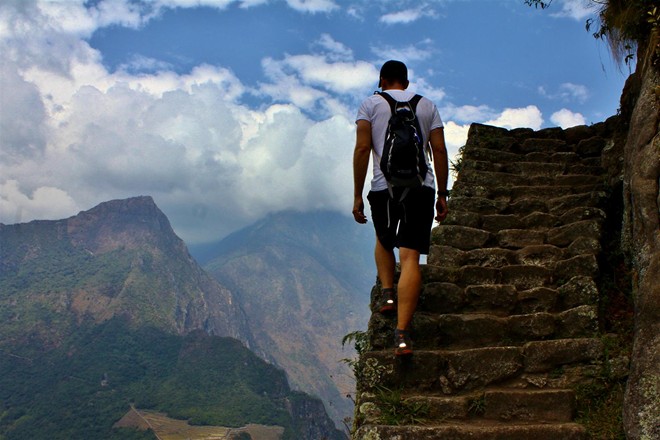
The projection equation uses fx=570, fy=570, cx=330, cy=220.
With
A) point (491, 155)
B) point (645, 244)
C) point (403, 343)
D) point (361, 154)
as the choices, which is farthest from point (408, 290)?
point (491, 155)

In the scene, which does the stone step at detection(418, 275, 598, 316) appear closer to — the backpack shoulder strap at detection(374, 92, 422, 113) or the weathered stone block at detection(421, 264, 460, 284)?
the weathered stone block at detection(421, 264, 460, 284)

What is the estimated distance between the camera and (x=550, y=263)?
17.6 ft

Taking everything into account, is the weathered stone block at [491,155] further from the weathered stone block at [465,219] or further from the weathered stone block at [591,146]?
the weathered stone block at [465,219]

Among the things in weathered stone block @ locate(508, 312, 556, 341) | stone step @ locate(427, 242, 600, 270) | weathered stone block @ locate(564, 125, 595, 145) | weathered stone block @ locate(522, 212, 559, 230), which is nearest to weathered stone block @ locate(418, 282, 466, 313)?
weathered stone block @ locate(508, 312, 556, 341)

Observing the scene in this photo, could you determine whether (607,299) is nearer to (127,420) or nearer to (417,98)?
(417,98)

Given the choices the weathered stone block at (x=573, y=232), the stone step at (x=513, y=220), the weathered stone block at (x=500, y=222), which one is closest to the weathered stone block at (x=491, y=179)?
the stone step at (x=513, y=220)

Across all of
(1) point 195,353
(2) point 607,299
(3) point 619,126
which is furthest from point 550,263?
(1) point 195,353

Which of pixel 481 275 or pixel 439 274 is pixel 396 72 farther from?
pixel 481 275

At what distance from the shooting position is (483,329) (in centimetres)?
454

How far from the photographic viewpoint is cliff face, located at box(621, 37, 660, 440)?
3203mm

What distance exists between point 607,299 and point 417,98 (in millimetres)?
2289

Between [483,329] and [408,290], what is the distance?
81 cm

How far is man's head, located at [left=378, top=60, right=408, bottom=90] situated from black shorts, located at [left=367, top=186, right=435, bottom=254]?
3.19ft

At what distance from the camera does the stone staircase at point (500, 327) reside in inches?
146
